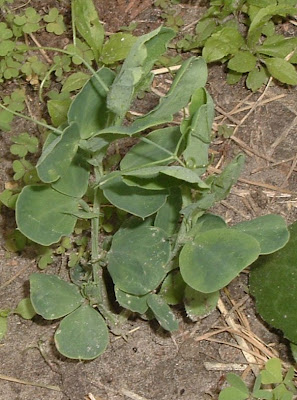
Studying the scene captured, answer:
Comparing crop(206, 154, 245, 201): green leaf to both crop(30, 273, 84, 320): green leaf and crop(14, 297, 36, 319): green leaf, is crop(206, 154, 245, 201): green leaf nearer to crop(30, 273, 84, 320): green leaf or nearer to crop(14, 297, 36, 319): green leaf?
crop(30, 273, 84, 320): green leaf

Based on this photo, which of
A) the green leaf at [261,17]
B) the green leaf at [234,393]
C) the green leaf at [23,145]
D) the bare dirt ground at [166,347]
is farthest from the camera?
the green leaf at [261,17]

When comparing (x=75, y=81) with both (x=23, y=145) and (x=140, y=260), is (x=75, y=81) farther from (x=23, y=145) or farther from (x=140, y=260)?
(x=140, y=260)

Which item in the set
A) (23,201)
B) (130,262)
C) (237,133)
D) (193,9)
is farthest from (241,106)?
(23,201)

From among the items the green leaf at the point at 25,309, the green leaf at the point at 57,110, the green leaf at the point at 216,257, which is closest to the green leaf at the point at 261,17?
the green leaf at the point at 57,110

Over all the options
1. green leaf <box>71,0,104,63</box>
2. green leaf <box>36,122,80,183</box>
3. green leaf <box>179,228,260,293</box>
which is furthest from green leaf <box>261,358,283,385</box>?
green leaf <box>71,0,104,63</box>

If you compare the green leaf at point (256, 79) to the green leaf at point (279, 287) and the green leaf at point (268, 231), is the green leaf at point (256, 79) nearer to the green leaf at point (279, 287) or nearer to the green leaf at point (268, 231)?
the green leaf at point (279, 287)

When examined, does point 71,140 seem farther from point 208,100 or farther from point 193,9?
point 193,9
